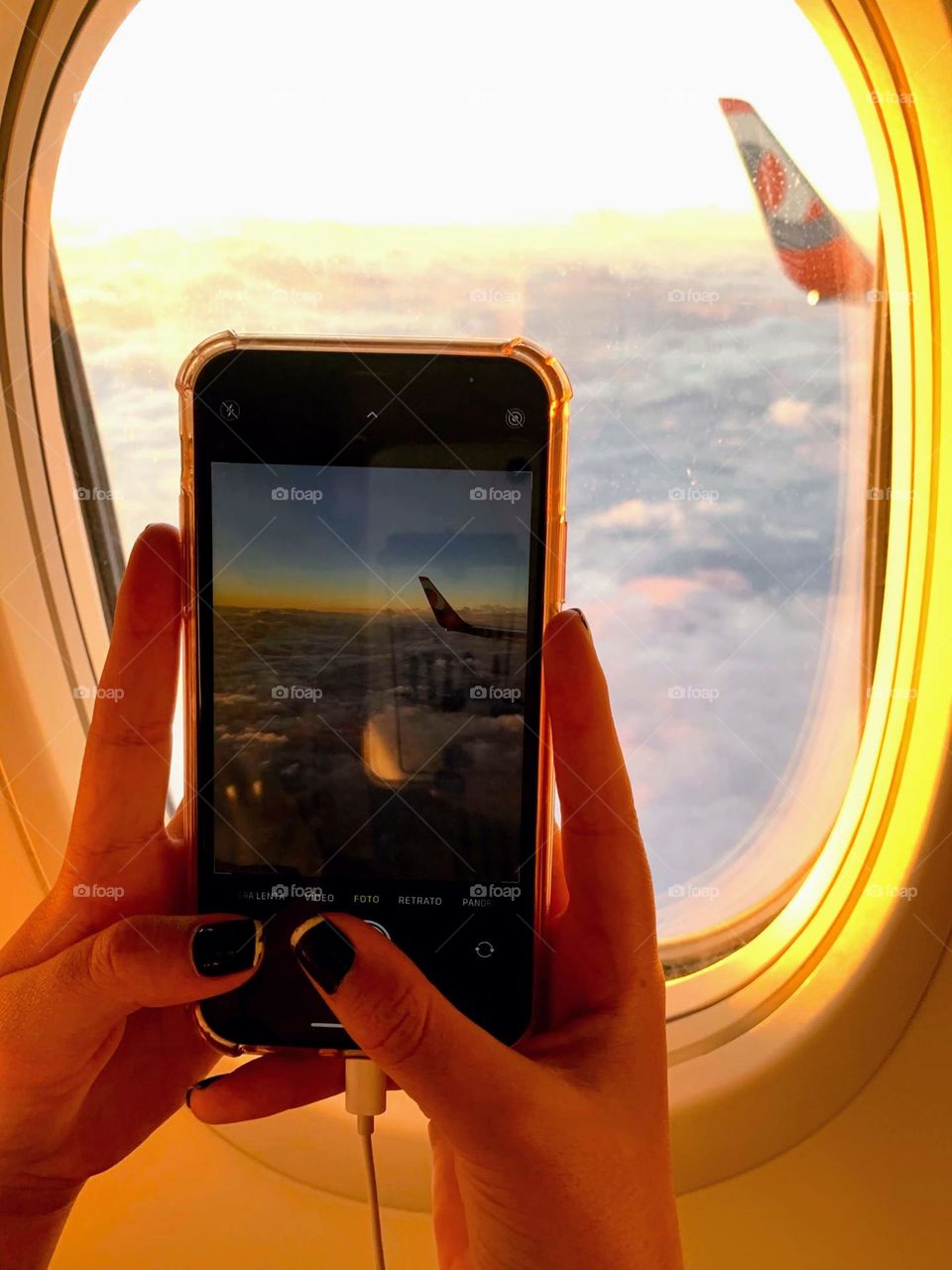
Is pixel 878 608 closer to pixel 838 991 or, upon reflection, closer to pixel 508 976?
pixel 838 991

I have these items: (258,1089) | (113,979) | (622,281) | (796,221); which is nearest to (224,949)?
(113,979)

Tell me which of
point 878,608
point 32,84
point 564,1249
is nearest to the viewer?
point 564,1249

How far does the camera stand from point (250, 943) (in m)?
0.49

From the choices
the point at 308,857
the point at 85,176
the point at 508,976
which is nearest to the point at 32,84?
the point at 85,176

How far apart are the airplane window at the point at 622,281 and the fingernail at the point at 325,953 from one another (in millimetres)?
447

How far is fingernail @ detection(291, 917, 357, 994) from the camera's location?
1.46 ft

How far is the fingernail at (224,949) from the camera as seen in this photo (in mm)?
477

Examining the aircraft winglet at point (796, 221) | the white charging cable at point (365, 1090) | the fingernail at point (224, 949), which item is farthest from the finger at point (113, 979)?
the aircraft winglet at point (796, 221)

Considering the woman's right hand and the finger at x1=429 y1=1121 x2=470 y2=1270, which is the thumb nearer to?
the woman's right hand

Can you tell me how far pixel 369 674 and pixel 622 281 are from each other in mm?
473

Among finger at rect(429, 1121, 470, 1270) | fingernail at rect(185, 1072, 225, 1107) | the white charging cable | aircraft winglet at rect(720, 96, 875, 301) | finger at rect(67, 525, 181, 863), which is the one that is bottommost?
finger at rect(429, 1121, 470, 1270)

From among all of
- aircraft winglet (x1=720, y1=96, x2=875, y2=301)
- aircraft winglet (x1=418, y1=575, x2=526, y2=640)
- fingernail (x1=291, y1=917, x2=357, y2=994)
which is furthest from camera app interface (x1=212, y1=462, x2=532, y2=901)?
aircraft winglet (x1=720, y1=96, x2=875, y2=301)

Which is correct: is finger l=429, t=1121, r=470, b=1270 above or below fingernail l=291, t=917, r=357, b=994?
below

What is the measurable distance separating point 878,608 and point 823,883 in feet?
0.82
